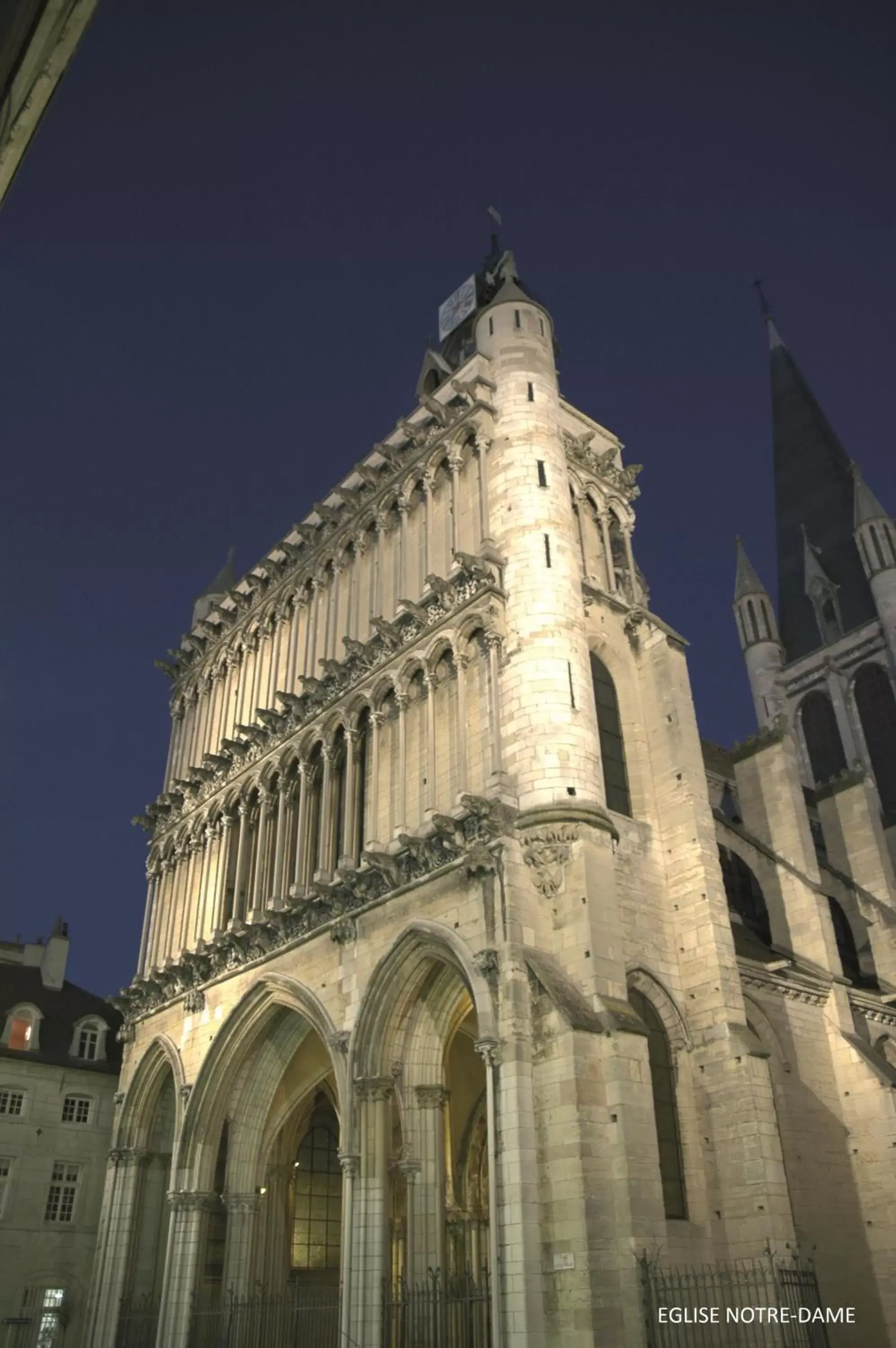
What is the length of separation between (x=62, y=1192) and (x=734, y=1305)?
20.9m

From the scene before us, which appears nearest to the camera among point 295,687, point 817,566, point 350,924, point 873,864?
point 350,924

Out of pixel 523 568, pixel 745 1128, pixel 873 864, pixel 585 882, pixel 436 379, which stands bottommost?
pixel 745 1128

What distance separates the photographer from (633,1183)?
15.4 metres

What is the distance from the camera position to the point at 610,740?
22656 mm

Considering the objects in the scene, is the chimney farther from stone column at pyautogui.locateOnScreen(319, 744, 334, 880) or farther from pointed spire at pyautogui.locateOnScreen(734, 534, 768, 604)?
pointed spire at pyautogui.locateOnScreen(734, 534, 768, 604)

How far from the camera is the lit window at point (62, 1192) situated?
2900cm

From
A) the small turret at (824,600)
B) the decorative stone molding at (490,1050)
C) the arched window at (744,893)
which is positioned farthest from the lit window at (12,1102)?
the small turret at (824,600)

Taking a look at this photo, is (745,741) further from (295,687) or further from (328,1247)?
(328,1247)

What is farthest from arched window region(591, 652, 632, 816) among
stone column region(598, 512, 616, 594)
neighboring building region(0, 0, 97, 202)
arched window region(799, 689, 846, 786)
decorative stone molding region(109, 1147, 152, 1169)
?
arched window region(799, 689, 846, 786)

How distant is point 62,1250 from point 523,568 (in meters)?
22.9

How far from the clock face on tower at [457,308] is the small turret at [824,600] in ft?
93.6

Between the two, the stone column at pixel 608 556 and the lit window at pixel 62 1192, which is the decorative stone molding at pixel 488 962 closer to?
the stone column at pixel 608 556

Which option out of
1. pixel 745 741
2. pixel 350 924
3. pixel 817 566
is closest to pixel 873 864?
pixel 745 741

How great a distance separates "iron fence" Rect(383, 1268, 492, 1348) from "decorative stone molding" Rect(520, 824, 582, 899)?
6353mm
